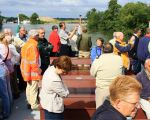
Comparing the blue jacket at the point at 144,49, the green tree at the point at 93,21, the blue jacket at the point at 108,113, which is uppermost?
the blue jacket at the point at 108,113

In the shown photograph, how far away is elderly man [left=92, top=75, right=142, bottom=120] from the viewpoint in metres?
2.54

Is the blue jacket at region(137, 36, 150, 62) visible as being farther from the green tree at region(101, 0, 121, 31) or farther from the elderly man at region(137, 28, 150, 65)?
Answer: the green tree at region(101, 0, 121, 31)

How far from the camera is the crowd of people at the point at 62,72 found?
102 inches

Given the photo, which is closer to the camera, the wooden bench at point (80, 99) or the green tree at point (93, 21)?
the wooden bench at point (80, 99)

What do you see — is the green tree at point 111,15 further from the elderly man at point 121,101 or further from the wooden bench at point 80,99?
the elderly man at point 121,101

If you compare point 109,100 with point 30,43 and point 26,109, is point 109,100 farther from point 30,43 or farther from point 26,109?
point 26,109

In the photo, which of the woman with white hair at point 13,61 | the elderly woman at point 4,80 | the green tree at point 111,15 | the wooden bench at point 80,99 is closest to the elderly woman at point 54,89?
the wooden bench at point 80,99

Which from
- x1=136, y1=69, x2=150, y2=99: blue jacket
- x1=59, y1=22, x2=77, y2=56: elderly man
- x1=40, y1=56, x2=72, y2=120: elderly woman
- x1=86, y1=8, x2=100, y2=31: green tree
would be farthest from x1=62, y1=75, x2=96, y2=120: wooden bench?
x1=86, y1=8, x2=100, y2=31: green tree

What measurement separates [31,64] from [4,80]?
0.58 metres

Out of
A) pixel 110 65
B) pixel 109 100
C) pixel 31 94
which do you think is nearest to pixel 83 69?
pixel 31 94

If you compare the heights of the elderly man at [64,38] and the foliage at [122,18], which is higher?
the elderly man at [64,38]

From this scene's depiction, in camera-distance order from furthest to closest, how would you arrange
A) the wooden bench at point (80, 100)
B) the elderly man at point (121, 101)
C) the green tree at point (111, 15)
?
the green tree at point (111, 15) < the wooden bench at point (80, 100) < the elderly man at point (121, 101)

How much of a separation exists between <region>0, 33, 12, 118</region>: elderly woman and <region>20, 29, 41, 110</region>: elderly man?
30 cm

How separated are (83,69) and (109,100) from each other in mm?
6254
